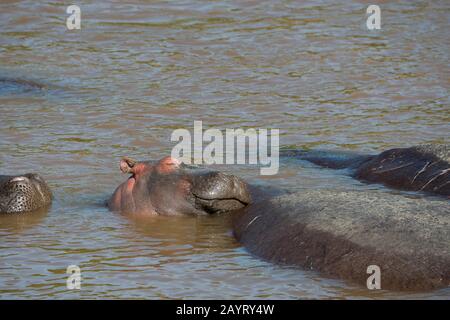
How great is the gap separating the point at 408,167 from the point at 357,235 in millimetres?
2225

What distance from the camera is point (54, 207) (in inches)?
307

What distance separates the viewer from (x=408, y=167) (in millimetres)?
8016

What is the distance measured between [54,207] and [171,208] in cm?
103

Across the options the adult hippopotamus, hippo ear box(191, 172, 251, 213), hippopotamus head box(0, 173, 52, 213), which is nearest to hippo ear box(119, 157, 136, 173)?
hippo ear box(191, 172, 251, 213)

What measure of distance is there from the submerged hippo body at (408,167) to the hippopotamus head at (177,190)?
1.36m

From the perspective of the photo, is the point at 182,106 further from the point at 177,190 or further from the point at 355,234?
the point at 355,234

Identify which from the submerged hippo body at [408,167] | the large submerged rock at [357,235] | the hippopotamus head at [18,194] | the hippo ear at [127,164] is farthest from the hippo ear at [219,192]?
the submerged hippo body at [408,167]

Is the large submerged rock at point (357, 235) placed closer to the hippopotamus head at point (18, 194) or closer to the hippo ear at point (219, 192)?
the hippo ear at point (219, 192)

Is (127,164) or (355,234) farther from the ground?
(127,164)

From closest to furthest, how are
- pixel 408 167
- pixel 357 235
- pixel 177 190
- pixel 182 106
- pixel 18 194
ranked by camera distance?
pixel 357 235 < pixel 177 190 < pixel 18 194 < pixel 408 167 < pixel 182 106

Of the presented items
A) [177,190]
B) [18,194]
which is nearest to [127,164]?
[177,190]

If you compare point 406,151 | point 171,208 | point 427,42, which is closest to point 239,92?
point 427,42

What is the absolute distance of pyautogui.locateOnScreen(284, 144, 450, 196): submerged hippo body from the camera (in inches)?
301
